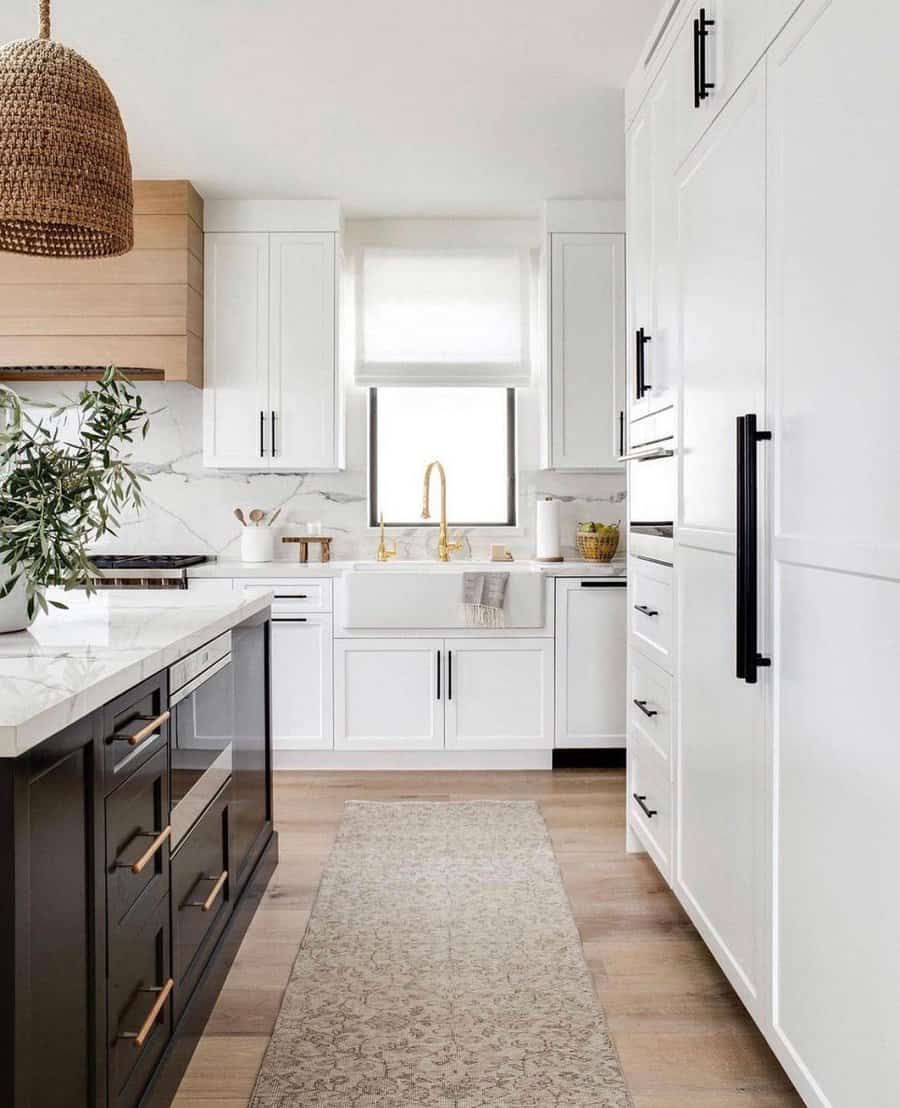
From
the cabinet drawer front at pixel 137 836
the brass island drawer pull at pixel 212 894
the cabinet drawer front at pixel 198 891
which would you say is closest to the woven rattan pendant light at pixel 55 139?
the cabinet drawer front at pixel 137 836

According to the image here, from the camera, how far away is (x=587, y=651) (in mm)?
4184

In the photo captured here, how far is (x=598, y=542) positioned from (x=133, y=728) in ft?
10.1

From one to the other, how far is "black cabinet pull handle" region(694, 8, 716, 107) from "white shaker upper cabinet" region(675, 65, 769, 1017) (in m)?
0.11

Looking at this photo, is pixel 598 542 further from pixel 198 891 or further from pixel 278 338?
pixel 198 891

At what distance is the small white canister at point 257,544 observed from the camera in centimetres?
452

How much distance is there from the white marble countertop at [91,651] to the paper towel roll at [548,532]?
2027mm

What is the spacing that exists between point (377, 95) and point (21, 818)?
2.94m

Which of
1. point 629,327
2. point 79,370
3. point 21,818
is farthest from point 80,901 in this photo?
point 79,370

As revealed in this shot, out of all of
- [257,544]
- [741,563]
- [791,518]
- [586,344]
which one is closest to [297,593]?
[257,544]

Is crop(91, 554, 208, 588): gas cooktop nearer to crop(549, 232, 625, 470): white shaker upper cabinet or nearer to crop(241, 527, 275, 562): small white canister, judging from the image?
crop(241, 527, 275, 562): small white canister

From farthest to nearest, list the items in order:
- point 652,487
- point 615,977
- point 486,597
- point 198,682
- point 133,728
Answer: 1. point 486,597
2. point 652,487
3. point 615,977
4. point 198,682
5. point 133,728

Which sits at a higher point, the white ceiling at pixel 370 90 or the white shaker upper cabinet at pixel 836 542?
the white ceiling at pixel 370 90

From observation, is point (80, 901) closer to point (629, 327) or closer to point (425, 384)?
point (629, 327)

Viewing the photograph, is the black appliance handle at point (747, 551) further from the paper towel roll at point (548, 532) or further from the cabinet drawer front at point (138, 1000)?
the paper towel roll at point (548, 532)
